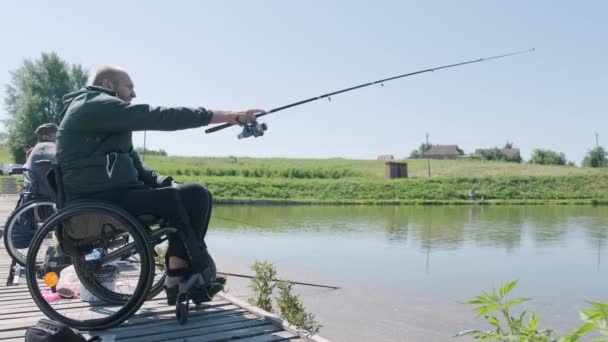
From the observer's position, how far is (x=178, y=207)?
309 cm

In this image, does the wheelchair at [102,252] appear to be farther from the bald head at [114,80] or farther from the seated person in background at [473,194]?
the seated person in background at [473,194]

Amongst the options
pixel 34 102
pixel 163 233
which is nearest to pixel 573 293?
pixel 163 233

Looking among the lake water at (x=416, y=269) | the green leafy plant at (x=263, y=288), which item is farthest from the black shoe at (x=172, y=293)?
the lake water at (x=416, y=269)

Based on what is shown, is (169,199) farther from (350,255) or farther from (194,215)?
(350,255)

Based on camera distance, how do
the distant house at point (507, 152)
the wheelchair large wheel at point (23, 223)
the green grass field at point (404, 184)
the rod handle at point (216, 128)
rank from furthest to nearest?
the distant house at point (507, 152) < the green grass field at point (404, 184) < the wheelchair large wheel at point (23, 223) < the rod handle at point (216, 128)

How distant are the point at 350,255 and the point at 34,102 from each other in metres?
41.9

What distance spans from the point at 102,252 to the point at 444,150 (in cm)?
12370

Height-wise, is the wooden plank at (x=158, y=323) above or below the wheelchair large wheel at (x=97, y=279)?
below

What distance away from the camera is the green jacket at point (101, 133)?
2.97 metres

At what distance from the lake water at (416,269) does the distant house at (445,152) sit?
10045 cm

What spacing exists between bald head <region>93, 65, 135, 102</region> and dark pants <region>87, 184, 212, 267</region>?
65 centimetres

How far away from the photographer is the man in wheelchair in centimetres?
298

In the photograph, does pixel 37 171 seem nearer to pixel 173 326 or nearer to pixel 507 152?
pixel 173 326

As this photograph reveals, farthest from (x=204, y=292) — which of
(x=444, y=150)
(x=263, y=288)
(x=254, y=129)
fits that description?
(x=444, y=150)
